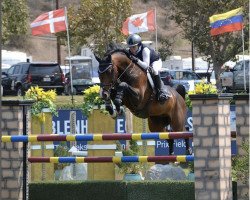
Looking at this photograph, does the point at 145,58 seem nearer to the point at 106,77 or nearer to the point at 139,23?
the point at 106,77

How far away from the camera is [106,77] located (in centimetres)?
1491

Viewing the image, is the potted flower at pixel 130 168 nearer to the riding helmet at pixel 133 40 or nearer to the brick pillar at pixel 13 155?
the riding helmet at pixel 133 40

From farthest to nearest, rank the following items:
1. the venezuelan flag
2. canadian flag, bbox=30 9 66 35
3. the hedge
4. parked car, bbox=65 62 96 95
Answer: parked car, bbox=65 62 96 95 → canadian flag, bbox=30 9 66 35 → the venezuelan flag → the hedge

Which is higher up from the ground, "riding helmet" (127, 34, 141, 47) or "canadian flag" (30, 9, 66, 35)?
"canadian flag" (30, 9, 66, 35)

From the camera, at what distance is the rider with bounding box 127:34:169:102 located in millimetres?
15648

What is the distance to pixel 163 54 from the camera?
59562 millimetres

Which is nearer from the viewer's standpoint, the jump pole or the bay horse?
the jump pole

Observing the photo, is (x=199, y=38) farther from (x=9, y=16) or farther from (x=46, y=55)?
(x=46, y=55)

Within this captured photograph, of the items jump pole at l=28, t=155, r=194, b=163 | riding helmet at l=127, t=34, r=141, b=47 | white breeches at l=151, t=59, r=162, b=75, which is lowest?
jump pole at l=28, t=155, r=194, b=163

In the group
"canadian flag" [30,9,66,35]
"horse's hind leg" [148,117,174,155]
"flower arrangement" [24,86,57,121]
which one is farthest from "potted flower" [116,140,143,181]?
"canadian flag" [30,9,66,35]

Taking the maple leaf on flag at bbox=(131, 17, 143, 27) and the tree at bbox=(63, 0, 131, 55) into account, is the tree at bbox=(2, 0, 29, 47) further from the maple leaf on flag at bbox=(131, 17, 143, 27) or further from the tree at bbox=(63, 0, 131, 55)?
the maple leaf on flag at bbox=(131, 17, 143, 27)

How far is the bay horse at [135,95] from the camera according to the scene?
48.9 feet

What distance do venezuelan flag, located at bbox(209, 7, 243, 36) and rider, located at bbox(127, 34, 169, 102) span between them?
1612 cm

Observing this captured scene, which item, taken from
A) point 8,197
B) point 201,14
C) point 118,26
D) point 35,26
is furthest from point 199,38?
point 8,197
